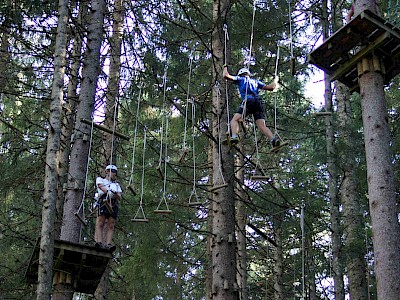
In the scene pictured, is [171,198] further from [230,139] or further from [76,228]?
[230,139]

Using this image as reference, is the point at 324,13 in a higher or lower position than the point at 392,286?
higher

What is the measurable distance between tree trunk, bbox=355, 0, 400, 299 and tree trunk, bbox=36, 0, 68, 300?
3.56 m

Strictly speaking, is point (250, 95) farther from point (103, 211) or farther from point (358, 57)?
point (103, 211)

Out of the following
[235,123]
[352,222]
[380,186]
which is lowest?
[380,186]

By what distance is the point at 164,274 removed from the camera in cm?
1426

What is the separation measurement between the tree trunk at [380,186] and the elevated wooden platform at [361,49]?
0.22 metres

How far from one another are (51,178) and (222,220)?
2532 millimetres

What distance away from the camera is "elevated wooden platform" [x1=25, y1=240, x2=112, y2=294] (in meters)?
7.12

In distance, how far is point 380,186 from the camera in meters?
6.16

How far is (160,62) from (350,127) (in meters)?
3.98

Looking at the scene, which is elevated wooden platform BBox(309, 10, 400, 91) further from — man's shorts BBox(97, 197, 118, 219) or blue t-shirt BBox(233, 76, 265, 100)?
man's shorts BBox(97, 197, 118, 219)

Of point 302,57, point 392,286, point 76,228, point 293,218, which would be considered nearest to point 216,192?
point 76,228

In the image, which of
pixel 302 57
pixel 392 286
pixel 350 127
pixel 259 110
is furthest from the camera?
pixel 302 57

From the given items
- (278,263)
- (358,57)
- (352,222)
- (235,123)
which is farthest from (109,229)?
(278,263)
